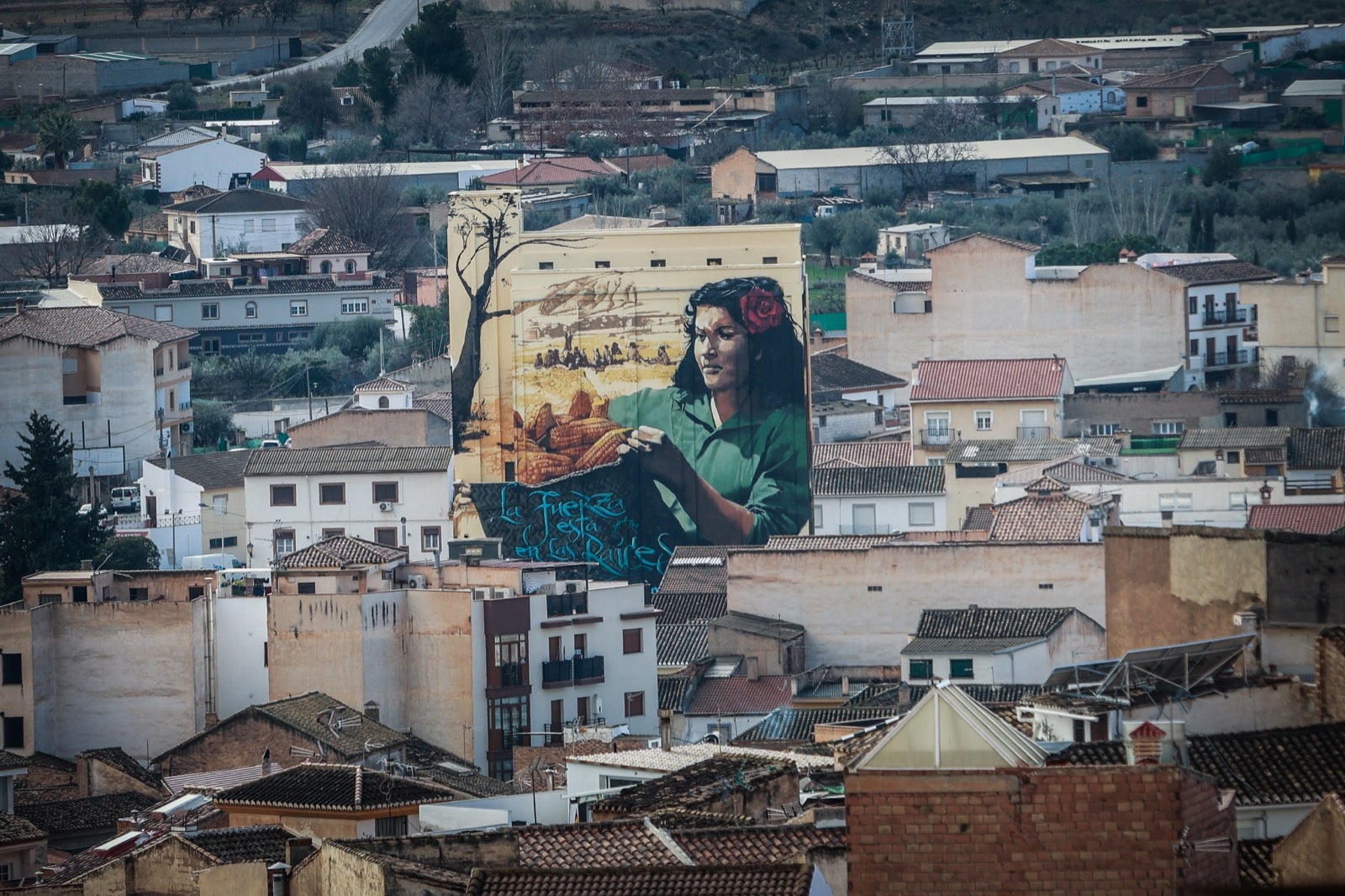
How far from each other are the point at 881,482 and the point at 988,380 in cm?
568

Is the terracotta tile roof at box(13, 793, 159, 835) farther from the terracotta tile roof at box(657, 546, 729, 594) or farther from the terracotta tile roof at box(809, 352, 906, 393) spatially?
the terracotta tile roof at box(809, 352, 906, 393)

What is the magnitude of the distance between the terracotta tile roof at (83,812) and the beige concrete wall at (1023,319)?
34.2 m

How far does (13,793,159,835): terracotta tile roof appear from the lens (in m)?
25.8

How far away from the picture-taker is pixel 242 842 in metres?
18.7

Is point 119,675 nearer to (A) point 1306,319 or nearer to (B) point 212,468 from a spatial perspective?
(B) point 212,468

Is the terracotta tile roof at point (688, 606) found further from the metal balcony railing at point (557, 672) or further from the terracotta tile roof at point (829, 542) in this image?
the metal balcony railing at point (557, 672)

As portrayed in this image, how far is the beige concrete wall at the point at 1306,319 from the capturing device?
188ft

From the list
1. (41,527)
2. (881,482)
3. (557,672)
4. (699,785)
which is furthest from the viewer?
(881,482)

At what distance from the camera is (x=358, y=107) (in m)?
98.0

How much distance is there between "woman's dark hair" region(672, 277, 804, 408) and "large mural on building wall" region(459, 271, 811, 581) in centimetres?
2

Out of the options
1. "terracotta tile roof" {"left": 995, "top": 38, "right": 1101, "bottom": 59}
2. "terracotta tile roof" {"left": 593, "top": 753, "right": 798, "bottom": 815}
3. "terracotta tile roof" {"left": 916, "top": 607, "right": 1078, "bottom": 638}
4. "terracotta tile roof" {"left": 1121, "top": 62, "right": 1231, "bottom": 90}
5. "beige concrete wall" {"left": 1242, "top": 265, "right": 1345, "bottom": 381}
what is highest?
"terracotta tile roof" {"left": 995, "top": 38, "right": 1101, "bottom": 59}

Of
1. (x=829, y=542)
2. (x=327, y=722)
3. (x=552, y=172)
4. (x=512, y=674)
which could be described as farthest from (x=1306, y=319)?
(x=327, y=722)

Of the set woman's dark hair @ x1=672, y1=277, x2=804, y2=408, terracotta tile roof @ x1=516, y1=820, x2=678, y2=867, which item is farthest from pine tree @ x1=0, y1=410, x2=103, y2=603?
terracotta tile roof @ x1=516, y1=820, x2=678, y2=867

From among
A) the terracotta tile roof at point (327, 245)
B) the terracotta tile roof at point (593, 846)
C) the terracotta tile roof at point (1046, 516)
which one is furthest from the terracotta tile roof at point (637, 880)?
the terracotta tile roof at point (327, 245)
